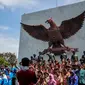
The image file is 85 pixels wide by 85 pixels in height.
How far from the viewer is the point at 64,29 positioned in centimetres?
1443

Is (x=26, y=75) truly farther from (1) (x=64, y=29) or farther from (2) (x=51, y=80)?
(1) (x=64, y=29)

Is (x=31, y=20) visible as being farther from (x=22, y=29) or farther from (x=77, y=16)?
(x=77, y=16)

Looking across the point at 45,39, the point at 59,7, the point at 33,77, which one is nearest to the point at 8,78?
the point at 45,39

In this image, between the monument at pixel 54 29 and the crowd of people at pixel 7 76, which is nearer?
the crowd of people at pixel 7 76

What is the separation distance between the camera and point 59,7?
594 inches

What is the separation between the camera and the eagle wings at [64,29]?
1384 cm

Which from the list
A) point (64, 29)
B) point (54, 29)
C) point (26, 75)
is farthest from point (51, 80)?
point (54, 29)

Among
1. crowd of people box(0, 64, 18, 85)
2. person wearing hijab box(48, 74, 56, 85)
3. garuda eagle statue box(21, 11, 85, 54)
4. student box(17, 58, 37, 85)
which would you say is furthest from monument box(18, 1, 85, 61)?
student box(17, 58, 37, 85)

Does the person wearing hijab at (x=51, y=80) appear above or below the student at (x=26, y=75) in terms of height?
above

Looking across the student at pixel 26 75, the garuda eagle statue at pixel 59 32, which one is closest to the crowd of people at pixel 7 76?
the garuda eagle statue at pixel 59 32

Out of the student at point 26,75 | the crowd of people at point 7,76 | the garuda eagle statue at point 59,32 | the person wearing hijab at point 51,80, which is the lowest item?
the student at point 26,75

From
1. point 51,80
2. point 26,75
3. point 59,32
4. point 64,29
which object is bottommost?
point 26,75

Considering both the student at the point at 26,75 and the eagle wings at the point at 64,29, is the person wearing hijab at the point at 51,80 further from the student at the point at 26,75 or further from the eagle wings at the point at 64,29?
the eagle wings at the point at 64,29

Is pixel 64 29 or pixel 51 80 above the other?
pixel 64 29
